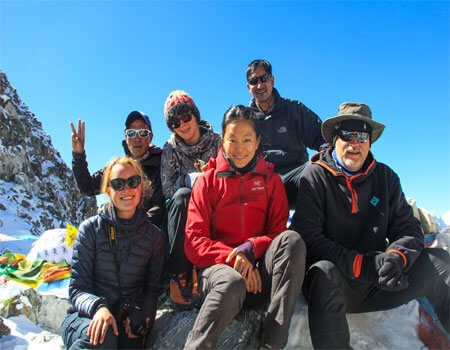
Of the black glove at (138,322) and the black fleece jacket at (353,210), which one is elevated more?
the black fleece jacket at (353,210)

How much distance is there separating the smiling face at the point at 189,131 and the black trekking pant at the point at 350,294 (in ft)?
7.06

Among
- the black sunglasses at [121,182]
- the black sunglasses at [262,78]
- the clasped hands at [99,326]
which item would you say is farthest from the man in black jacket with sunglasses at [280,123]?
the clasped hands at [99,326]

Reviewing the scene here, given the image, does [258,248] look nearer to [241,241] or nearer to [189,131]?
[241,241]

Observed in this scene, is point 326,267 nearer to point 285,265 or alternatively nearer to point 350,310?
point 285,265

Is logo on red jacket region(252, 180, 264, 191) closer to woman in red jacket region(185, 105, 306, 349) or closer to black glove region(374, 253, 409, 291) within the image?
woman in red jacket region(185, 105, 306, 349)

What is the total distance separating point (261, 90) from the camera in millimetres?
5273

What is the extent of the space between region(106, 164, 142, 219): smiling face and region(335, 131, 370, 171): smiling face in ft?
6.78

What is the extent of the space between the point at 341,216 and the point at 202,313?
164 centimetres

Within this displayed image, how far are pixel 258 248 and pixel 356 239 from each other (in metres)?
1.10

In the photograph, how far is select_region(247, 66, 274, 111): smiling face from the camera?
5242 mm

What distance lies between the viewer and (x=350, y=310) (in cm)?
306

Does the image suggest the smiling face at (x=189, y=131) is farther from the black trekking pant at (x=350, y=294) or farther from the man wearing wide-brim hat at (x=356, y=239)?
the black trekking pant at (x=350, y=294)

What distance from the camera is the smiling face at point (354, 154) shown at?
3.21m

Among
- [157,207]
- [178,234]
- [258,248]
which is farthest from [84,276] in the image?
[258,248]
